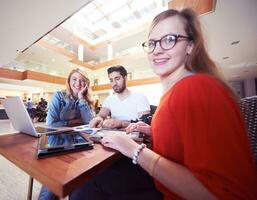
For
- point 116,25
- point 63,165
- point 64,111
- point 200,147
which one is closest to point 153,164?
point 200,147

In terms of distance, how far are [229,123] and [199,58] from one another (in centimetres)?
34

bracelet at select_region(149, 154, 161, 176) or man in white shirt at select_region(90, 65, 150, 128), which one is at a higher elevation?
man in white shirt at select_region(90, 65, 150, 128)

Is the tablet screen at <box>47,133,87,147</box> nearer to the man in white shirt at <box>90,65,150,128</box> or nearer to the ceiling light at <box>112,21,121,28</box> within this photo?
the man in white shirt at <box>90,65,150,128</box>

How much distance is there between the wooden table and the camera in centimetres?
35

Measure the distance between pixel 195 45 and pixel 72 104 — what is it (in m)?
1.53

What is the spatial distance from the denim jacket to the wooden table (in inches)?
41.6

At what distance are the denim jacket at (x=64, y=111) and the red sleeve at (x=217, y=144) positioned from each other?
1.45 metres

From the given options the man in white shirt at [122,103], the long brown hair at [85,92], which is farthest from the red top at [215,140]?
the long brown hair at [85,92]

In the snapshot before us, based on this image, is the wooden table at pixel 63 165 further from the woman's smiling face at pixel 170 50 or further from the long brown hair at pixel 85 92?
the long brown hair at pixel 85 92

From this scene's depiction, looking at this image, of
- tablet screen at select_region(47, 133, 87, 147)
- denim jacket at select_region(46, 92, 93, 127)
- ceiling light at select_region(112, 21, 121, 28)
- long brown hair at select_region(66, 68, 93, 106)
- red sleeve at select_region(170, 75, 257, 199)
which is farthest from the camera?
ceiling light at select_region(112, 21, 121, 28)

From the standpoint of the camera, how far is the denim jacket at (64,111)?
1641mm

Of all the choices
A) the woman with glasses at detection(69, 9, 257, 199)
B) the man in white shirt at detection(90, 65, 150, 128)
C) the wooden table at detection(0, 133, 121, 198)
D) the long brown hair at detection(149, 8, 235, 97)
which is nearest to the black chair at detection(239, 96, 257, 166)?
the long brown hair at detection(149, 8, 235, 97)

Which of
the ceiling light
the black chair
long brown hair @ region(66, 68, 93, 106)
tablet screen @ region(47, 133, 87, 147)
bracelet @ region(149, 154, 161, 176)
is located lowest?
bracelet @ region(149, 154, 161, 176)

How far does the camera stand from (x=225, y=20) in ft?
10.7
